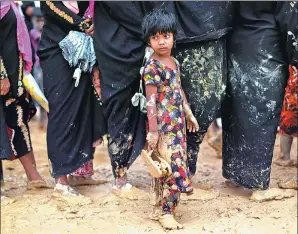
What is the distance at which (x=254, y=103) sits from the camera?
13.2ft

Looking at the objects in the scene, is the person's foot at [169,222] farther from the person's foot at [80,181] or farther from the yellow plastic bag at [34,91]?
the yellow plastic bag at [34,91]

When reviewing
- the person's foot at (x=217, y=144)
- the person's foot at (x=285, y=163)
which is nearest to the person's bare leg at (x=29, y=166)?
the person's foot at (x=217, y=144)

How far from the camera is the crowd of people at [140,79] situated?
155 inches

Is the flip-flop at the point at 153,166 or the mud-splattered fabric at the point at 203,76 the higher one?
the mud-splattered fabric at the point at 203,76

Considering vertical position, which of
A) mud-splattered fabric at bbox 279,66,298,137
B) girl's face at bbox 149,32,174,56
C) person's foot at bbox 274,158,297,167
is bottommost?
person's foot at bbox 274,158,297,167

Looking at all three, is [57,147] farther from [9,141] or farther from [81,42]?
[81,42]

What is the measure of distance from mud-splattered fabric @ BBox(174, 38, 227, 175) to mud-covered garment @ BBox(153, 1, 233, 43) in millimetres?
72

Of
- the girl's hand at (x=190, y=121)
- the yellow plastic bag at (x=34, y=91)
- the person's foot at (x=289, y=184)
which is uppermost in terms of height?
the yellow plastic bag at (x=34, y=91)

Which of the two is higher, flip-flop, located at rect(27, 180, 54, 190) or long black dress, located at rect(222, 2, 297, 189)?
long black dress, located at rect(222, 2, 297, 189)

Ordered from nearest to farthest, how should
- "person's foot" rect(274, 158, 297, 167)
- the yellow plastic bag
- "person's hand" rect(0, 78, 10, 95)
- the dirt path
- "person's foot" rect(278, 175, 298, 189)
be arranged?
the dirt path
"person's hand" rect(0, 78, 10, 95)
the yellow plastic bag
"person's foot" rect(278, 175, 298, 189)
"person's foot" rect(274, 158, 297, 167)

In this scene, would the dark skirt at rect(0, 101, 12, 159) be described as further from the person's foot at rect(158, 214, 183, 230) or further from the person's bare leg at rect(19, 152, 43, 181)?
the person's foot at rect(158, 214, 183, 230)

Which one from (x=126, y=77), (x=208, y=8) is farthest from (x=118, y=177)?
(x=208, y=8)

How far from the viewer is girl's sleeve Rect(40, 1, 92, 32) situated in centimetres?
401

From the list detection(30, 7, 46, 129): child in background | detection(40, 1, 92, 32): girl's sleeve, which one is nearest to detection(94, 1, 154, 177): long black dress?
detection(40, 1, 92, 32): girl's sleeve
